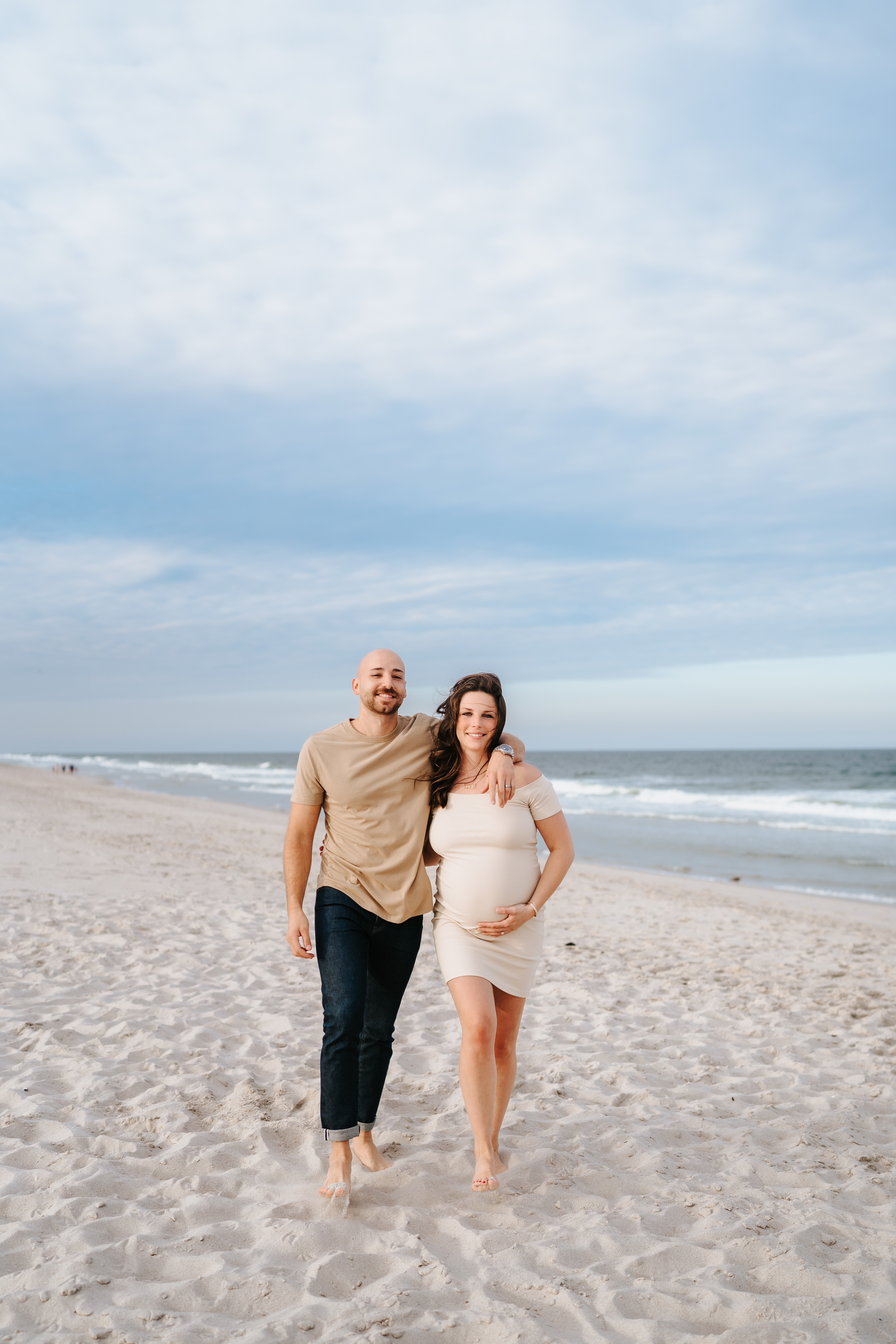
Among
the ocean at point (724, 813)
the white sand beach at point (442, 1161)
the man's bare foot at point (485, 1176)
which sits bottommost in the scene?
the ocean at point (724, 813)

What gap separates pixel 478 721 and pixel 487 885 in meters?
0.62

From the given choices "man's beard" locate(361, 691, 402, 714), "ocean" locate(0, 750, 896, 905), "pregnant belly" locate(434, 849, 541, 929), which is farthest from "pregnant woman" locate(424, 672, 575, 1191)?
"ocean" locate(0, 750, 896, 905)

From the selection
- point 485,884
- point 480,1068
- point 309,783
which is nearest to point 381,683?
point 309,783

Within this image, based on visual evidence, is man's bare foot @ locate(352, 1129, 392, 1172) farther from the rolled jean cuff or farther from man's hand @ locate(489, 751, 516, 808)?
man's hand @ locate(489, 751, 516, 808)

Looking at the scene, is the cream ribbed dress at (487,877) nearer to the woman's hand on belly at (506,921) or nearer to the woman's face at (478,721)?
the woman's hand on belly at (506,921)

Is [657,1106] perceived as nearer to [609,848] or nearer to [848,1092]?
[848,1092]

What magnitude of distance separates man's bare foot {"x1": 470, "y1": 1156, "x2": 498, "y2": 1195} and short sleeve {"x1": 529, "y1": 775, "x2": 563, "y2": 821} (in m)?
1.24

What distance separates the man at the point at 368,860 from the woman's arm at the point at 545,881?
238mm

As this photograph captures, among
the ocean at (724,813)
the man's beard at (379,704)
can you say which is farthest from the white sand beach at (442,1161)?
the ocean at (724,813)

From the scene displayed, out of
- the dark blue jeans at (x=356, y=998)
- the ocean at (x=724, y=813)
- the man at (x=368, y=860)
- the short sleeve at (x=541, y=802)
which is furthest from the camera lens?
the ocean at (x=724, y=813)

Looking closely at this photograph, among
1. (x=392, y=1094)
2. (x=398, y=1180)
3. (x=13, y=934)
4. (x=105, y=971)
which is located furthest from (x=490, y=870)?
(x=13, y=934)

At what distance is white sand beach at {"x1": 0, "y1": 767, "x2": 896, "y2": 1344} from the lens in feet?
8.69

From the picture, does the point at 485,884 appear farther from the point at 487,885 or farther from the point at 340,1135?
the point at 340,1135

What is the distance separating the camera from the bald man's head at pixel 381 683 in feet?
11.5
